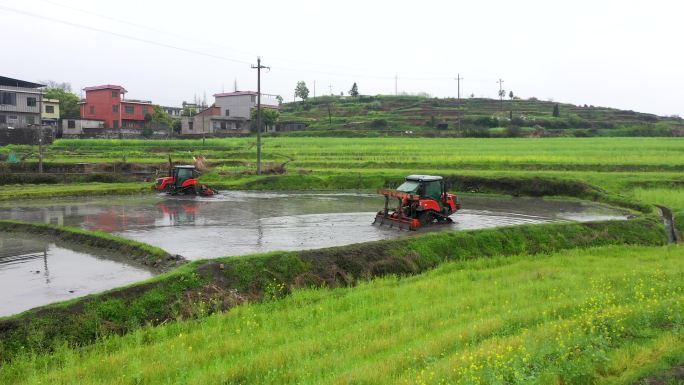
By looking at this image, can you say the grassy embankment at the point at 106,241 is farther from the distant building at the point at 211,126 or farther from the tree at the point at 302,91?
the tree at the point at 302,91

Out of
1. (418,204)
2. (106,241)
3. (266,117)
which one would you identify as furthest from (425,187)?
(266,117)

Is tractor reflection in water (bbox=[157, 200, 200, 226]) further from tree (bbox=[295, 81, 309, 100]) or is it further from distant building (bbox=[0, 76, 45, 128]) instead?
tree (bbox=[295, 81, 309, 100])

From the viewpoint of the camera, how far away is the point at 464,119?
91.8 metres

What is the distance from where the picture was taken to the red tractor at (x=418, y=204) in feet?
68.4

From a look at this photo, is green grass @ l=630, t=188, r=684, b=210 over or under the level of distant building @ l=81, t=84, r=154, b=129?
under

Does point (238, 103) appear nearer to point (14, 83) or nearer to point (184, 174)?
point (14, 83)

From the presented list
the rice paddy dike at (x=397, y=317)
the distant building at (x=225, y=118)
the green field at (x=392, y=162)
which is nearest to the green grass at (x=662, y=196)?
the green field at (x=392, y=162)

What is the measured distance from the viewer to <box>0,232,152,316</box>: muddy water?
12.3m

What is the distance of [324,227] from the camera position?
848 inches

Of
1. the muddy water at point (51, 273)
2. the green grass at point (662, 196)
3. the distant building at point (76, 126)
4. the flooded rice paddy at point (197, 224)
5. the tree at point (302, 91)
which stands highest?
the tree at point (302, 91)

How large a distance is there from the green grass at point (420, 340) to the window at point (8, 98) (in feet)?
197

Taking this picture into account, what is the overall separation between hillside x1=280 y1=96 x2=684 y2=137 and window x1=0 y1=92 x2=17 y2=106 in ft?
121

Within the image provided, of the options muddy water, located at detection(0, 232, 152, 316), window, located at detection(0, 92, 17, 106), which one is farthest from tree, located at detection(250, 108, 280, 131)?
muddy water, located at detection(0, 232, 152, 316)

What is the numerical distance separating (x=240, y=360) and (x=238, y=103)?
85400mm
